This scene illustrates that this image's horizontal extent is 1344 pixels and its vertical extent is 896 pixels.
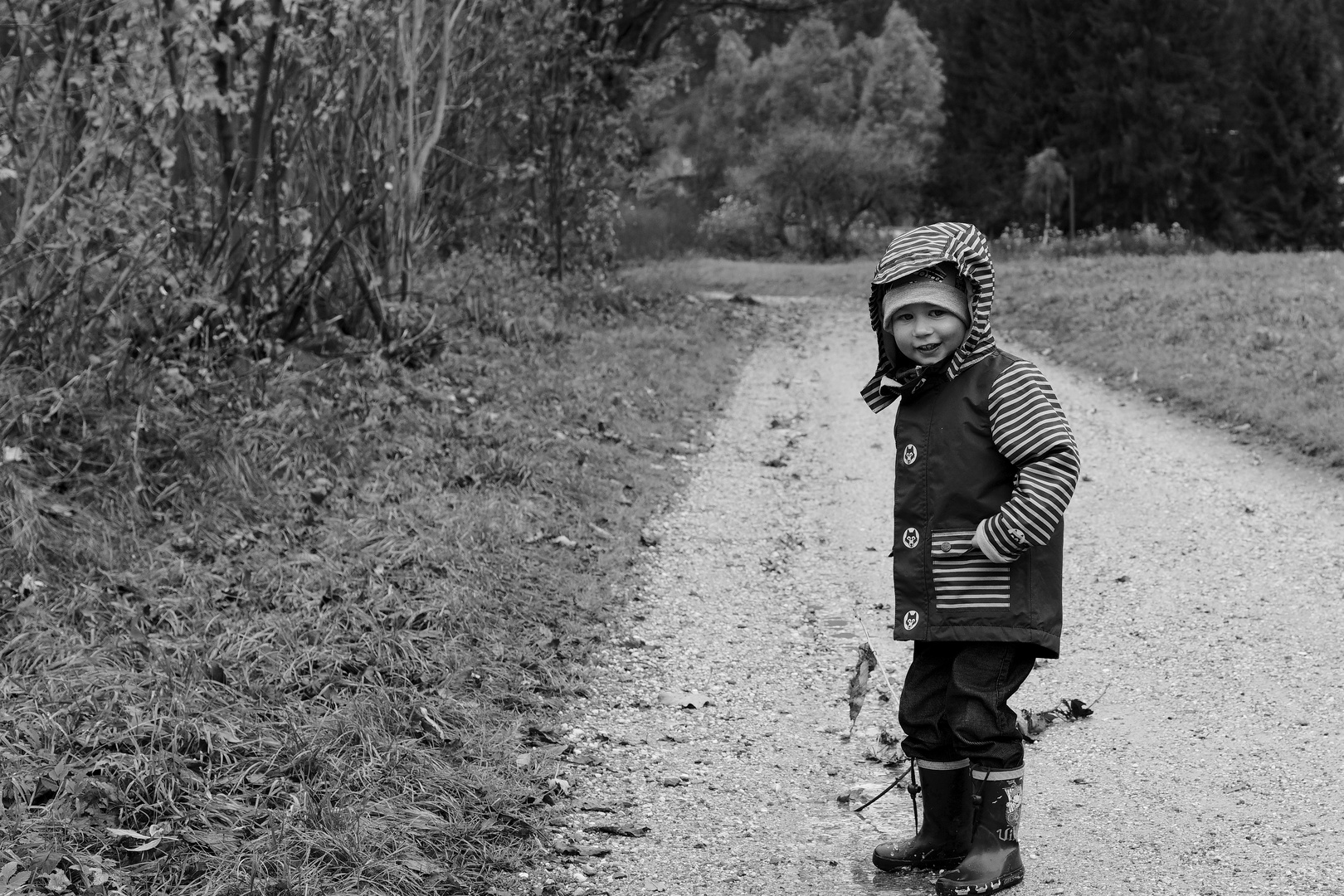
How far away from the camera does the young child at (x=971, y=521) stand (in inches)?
128

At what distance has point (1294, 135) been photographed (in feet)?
114

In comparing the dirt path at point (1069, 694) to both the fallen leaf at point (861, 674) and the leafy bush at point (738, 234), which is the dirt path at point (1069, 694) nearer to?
the fallen leaf at point (861, 674)

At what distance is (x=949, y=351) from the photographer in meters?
3.40

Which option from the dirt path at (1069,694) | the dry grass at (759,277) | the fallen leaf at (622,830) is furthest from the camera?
the dry grass at (759,277)

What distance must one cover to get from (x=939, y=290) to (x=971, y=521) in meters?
0.59

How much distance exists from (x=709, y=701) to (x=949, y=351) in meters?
1.95

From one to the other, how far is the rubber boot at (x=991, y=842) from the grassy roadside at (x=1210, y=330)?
574 centimetres

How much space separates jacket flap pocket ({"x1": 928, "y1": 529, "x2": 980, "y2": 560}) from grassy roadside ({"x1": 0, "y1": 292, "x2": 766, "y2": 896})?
54.9 inches

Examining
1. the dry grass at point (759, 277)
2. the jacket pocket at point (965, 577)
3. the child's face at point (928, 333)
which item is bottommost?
the dry grass at point (759, 277)

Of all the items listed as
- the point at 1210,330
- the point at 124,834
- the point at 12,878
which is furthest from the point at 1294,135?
the point at 12,878

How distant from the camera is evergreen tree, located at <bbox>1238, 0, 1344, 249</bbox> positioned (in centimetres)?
3447

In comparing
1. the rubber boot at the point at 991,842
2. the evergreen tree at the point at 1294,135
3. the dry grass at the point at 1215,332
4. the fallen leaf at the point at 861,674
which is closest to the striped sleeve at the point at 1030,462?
the rubber boot at the point at 991,842

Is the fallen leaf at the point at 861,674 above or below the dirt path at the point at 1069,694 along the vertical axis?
above

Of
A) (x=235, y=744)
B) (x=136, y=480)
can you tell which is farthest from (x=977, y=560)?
(x=136, y=480)
